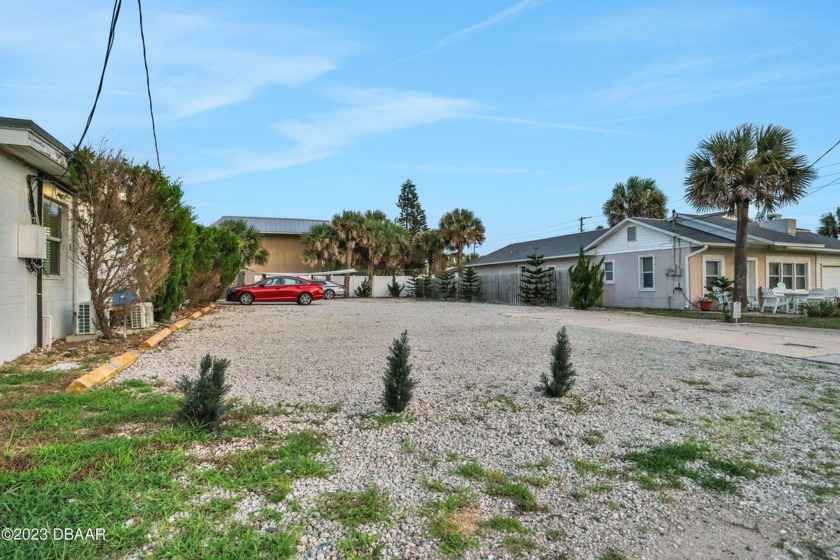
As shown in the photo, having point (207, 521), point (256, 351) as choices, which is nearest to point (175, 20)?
point (256, 351)

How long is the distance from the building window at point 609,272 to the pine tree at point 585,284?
7.93 feet

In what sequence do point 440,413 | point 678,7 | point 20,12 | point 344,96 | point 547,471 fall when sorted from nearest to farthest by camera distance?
point 547,471 → point 440,413 → point 20,12 → point 678,7 → point 344,96

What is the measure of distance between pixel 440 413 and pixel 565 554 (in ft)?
8.20

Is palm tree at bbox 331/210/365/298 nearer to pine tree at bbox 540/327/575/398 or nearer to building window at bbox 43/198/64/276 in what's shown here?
building window at bbox 43/198/64/276

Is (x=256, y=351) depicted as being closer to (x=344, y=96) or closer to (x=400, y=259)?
(x=344, y=96)

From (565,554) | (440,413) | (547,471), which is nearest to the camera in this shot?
(565,554)

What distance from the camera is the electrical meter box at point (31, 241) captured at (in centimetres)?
725

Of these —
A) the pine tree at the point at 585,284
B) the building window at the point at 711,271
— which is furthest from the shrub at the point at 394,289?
the building window at the point at 711,271

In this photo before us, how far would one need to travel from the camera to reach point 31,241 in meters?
7.35

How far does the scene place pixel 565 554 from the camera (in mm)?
2486

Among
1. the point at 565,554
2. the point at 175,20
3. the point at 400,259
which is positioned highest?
the point at 175,20

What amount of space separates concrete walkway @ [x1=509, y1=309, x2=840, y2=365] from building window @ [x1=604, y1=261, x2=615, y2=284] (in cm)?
721

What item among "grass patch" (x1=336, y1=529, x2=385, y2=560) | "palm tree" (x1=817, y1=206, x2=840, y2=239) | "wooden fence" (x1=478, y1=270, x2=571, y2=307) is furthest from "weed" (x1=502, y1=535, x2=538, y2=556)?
"palm tree" (x1=817, y1=206, x2=840, y2=239)

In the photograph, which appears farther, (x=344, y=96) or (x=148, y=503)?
(x=344, y=96)
